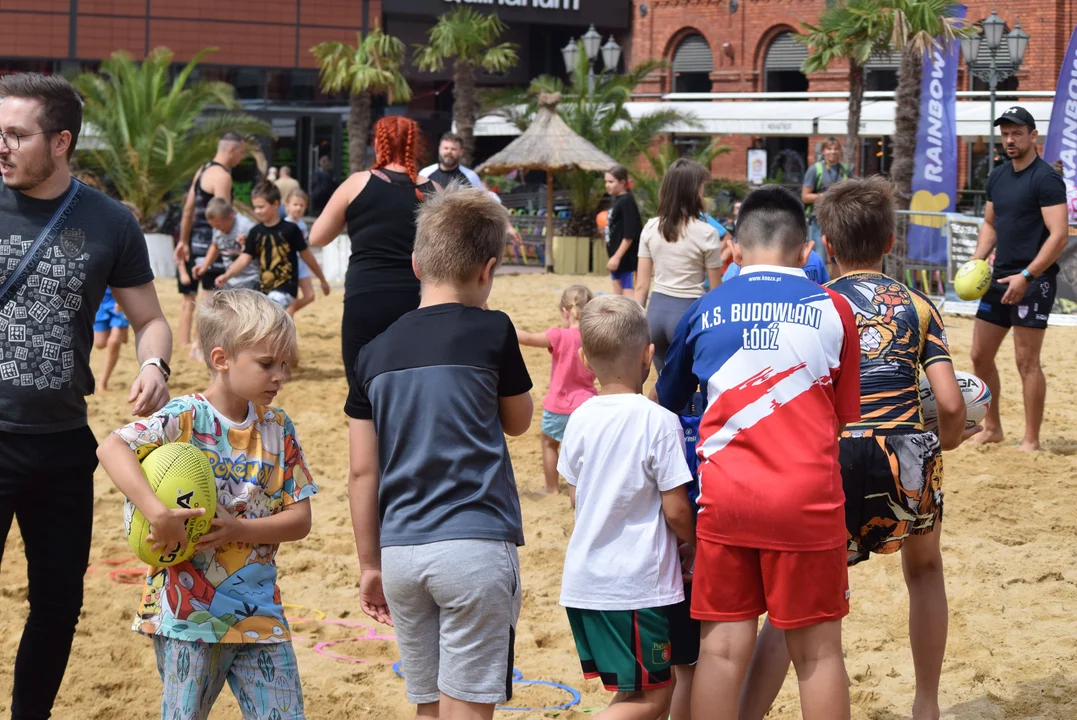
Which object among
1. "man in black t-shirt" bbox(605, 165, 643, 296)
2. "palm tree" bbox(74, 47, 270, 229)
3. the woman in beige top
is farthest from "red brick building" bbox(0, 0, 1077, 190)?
the woman in beige top

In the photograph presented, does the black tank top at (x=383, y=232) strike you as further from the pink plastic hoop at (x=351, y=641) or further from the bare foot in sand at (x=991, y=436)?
the bare foot in sand at (x=991, y=436)

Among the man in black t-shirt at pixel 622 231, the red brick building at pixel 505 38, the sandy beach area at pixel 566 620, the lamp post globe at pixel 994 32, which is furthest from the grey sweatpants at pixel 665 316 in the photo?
the red brick building at pixel 505 38

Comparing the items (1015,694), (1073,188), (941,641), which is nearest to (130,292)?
(941,641)

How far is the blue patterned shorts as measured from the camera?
10.0ft

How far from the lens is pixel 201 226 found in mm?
10641

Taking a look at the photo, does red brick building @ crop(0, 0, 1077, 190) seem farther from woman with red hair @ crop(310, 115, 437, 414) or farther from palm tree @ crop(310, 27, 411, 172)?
woman with red hair @ crop(310, 115, 437, 414)

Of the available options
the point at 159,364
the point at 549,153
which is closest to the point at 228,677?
the point at 159,364

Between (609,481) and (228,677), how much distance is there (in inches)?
44.1

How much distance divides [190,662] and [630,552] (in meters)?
1.17

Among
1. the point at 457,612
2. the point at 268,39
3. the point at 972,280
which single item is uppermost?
the point at 268,39

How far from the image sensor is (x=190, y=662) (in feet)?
10.0

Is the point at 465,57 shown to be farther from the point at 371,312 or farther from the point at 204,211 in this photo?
the point at 371,312

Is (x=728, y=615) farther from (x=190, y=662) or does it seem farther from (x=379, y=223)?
(x=379, y=223)

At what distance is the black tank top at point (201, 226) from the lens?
1055 cm
